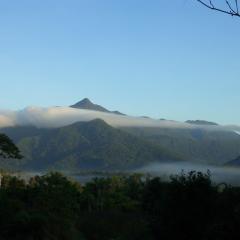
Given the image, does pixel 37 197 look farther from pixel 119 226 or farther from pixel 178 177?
pixel 178 177

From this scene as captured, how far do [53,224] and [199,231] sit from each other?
37.1 ft

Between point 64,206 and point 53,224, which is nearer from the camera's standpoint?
point 53,224

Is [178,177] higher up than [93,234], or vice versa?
[178,177]

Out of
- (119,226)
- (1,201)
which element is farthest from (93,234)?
(1,201)

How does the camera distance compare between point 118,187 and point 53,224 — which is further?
point 118,187

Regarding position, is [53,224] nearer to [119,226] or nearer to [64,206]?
[64,206]

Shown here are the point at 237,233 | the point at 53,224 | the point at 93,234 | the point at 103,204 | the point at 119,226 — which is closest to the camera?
the point at 237,233

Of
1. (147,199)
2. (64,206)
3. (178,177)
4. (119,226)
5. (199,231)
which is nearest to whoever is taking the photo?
(199,231)

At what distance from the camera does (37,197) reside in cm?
4231

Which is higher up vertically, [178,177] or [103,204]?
[178,177]

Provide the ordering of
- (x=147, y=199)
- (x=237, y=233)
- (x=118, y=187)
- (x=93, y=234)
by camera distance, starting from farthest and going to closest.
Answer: (x=118, y=187)
(x=147, y=199)
(x=93, y=234)
(x=237, y=233)

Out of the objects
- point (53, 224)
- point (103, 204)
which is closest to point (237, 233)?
point (53, 224)

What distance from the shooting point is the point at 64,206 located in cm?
4053

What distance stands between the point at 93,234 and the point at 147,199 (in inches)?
698
